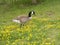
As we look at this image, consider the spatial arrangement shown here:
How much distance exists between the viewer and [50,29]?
715 inches

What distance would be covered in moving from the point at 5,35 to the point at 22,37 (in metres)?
1.29

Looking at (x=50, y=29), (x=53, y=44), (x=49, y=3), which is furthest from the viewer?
(x=49, y=3)

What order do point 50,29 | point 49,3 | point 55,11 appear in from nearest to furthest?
point 50,29
point 55,11
point 49,3

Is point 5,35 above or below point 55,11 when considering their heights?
above

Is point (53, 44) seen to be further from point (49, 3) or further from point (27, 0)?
point (27, 0)

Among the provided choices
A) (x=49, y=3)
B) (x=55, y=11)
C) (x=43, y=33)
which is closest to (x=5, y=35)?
(x=43, y=33)

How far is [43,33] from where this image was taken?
1662 cm

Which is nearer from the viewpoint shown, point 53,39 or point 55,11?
point 53,39

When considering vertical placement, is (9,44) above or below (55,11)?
above

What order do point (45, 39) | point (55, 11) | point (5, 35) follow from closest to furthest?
point (45, 39) → point (5, 35) → point (55, 11)

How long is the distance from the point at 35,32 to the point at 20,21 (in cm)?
190

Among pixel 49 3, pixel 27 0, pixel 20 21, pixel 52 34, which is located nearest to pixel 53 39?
pixel 52 34

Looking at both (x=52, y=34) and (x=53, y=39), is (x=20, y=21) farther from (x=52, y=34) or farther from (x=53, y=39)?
(x=53, y=39)

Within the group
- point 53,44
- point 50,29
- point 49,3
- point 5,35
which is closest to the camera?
point 53,44
